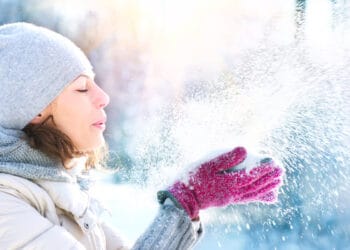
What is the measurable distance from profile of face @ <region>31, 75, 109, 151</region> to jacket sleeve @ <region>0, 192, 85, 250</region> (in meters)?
0.32

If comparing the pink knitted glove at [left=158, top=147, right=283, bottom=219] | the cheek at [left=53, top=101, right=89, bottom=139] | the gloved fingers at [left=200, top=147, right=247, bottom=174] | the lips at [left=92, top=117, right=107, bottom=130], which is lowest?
the pink knitted glove at [left=158, top=147, right=283, bottom=219]

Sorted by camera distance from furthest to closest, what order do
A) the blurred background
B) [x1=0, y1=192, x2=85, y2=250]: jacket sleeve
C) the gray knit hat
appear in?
the blurred background < the gray knit hat < [x1=0, y1=192, x2=85, y2=250]: jacket sleeve

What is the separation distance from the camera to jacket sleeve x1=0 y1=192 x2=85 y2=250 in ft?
3.98

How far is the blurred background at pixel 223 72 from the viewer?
17.9 feet

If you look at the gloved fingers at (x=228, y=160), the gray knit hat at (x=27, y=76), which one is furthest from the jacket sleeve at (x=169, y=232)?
the gray knit hat at (x=27, y=76)

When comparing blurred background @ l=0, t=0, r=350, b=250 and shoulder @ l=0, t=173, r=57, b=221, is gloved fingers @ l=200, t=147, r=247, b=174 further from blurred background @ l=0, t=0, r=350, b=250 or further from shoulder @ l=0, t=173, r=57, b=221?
blurred background @ l=0, t=0, r=350, b=250

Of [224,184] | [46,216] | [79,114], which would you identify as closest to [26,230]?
[46,216]

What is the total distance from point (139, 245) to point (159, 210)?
0.13 metres

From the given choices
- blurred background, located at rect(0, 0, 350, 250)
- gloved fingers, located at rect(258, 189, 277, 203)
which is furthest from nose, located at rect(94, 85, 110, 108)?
blurred background, located at rect(0, 0, 350, 250)

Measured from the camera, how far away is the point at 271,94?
17.9 ft

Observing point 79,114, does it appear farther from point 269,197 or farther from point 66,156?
point 269,197

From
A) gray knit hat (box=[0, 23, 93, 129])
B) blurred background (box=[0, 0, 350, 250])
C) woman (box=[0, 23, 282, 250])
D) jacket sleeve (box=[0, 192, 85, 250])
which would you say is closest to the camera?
jacket sleeve (box=[0, 192, 85, 250])

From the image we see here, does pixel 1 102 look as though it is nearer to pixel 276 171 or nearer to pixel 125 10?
pixel 276 171

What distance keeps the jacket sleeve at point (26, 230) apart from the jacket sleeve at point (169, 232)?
21cm
